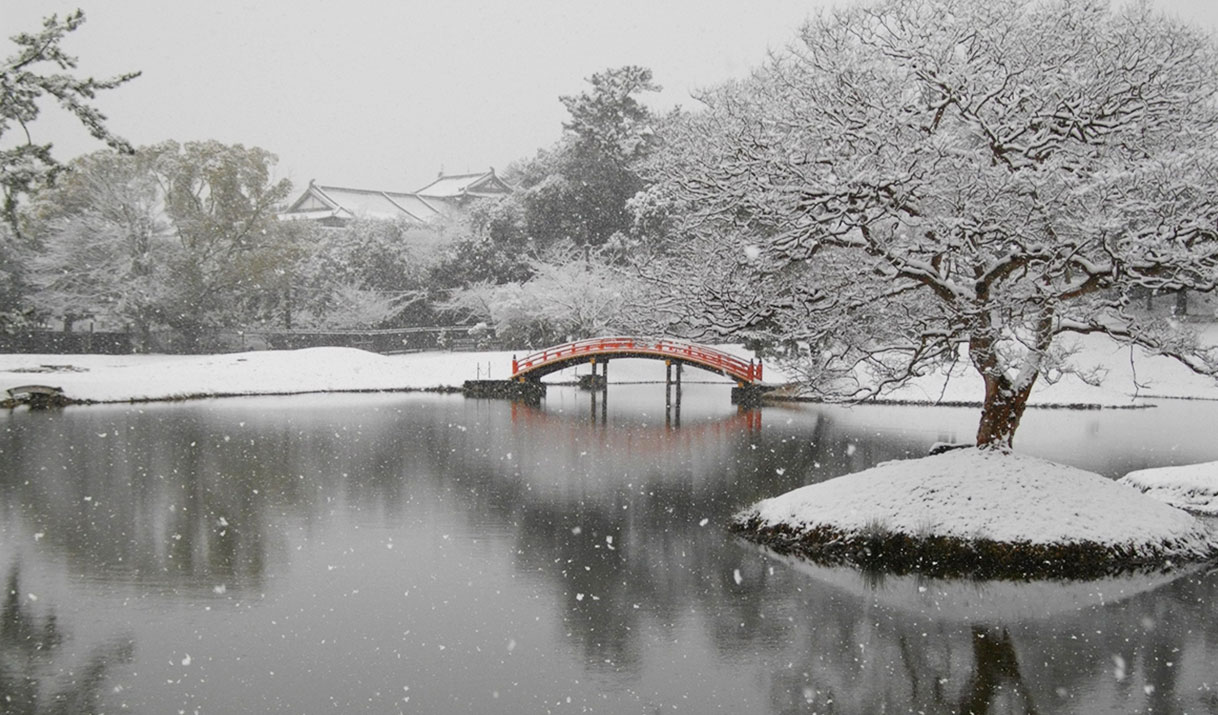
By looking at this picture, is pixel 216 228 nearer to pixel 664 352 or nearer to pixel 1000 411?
pixel 664 352

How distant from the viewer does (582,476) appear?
16500mm

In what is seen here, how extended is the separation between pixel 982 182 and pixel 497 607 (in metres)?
7.15

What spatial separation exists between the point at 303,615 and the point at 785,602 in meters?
4.52

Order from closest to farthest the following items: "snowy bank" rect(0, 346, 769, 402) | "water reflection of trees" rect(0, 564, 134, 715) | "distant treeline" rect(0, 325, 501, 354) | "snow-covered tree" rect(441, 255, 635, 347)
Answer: "water reflection of trees" rect(0, 564, 134, 715), "snowy bank" rect(0, 346, 769, 402), "snow-covered tree" rect(441, 255, 635, 347), "distant treeline" rect(0, 325, 501, 354)

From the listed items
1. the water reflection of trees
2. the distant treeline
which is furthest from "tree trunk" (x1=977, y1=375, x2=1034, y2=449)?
the distant treeline

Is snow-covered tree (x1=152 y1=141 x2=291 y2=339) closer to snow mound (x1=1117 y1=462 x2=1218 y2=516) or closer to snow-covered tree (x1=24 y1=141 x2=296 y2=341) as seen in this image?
snow-covered tree (x1=24 y1=141 x2=296 y2=341)

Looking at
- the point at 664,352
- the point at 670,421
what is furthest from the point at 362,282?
the point at 670,421

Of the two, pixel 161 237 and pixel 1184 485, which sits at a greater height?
pixel 161 237

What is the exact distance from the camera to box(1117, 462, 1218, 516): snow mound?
47.3 feet

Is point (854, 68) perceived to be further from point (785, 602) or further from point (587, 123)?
point (587, 123)

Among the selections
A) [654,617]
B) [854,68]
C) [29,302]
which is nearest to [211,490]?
[654,617]

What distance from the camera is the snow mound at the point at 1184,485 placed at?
47.3 ft

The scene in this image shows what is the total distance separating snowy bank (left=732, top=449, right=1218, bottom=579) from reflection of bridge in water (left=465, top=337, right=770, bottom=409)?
56.3ft

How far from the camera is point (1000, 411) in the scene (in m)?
12.4
